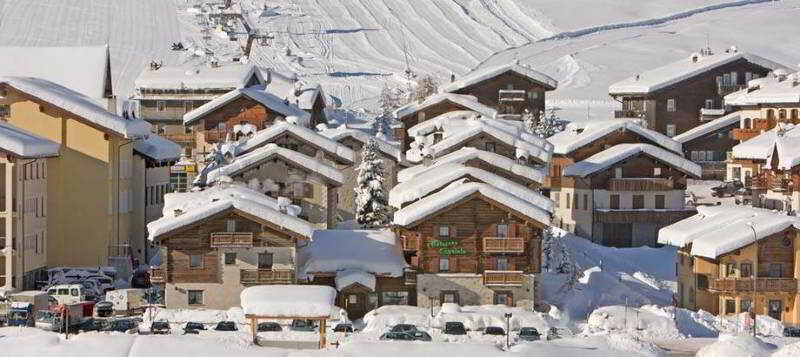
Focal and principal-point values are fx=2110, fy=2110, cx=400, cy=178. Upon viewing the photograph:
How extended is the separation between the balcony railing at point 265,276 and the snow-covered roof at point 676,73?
157 feet

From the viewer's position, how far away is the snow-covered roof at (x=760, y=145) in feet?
258

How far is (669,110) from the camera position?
101 m

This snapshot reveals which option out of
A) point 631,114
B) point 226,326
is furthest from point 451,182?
point 631,114

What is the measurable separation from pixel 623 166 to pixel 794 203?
299 inches

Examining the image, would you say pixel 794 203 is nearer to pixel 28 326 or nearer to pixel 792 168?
pixel 792 168

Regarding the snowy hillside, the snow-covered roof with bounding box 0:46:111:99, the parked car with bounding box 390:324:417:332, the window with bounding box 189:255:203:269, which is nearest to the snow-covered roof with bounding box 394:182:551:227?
the window with bounding box 189:255:203:269

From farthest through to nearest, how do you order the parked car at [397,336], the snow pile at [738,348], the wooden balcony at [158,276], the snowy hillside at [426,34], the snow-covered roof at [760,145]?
the snowy hillside at [426,34], the snow-covered roof at [760,145], the wooden balcony at [158,276], the parked car at [397,336], the snow pile at [738,348]

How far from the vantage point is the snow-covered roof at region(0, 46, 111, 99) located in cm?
7275

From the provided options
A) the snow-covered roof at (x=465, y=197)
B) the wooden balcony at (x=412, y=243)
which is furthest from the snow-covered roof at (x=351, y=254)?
the snow-covered roof at (x=465, y=197)

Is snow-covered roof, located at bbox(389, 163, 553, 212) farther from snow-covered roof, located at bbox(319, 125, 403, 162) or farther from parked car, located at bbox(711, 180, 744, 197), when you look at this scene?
parked car, located at bbox(711, 180, 744, 197)

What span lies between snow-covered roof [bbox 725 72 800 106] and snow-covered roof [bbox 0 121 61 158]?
39297mm

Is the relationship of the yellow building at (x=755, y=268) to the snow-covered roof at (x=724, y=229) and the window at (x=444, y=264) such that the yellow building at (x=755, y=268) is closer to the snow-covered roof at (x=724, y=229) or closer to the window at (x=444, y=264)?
the snow-covered roof at (x=724, y=229)

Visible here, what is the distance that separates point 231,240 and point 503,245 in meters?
7.36

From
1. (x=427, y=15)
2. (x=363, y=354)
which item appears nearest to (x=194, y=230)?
(x=363, y=354)
